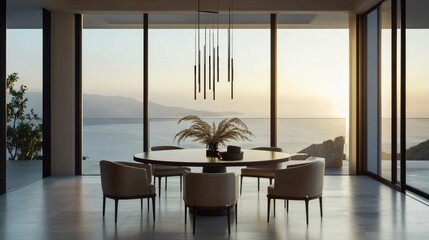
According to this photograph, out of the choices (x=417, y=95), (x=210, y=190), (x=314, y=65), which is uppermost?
(x=314, y=65)

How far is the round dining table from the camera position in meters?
5.58

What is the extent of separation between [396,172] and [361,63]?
2.32 meters

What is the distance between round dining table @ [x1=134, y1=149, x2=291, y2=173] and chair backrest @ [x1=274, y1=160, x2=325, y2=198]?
1.05 feet

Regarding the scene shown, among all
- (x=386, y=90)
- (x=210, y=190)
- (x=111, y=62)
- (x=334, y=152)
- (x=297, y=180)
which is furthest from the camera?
(x=334, y=152)

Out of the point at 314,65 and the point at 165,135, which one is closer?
the point at 314,65

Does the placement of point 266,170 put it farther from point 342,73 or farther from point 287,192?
point 342,73

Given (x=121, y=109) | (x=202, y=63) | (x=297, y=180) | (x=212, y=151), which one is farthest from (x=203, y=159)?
(x=121, y=109)

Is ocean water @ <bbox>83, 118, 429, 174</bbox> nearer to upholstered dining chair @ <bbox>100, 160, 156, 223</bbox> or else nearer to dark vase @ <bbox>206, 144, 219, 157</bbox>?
dark vase @ <bbox>206, 144, 219, 157</bbox>

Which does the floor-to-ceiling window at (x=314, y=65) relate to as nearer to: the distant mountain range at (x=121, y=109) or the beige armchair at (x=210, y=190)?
the distant mountain range at (x=121, y=109)

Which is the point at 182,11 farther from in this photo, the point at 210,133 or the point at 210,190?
the point at 210,190

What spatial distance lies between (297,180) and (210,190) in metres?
0.92

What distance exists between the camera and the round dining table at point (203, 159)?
18.3 ft

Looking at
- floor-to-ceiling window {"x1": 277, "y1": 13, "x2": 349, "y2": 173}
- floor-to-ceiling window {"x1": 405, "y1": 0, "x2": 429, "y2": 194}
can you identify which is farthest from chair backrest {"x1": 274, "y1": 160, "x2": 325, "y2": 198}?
floor-to-ceiling window {"x1": 277, "y1": 13, "x2": 349, "y2": 173}

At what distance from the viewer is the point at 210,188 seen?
524cm
